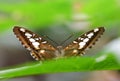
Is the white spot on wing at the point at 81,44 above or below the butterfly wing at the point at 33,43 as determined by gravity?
below

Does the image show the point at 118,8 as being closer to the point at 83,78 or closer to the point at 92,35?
the point at 92,35

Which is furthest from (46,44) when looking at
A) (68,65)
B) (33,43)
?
(68,65)

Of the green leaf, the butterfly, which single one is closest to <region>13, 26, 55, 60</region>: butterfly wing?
the butterfly

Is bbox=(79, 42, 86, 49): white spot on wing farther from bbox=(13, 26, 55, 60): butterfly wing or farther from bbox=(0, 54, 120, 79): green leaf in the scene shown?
bbox=(0, 54, 120, 79): green leaf

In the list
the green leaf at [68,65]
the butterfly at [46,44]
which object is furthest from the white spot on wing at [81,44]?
the green leaf at [68,65]

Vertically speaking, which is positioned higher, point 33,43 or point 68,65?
point 33,43

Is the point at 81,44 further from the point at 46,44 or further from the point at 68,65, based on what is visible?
the point at 68,65

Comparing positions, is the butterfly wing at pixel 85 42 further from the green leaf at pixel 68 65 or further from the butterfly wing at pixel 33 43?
the green leaf at pixel 68 65

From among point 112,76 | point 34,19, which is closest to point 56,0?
point 34,19

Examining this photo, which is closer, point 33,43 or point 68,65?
point 68,65
